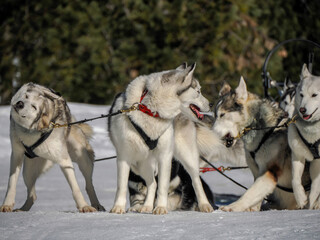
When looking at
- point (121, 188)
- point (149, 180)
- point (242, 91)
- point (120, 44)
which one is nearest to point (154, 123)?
point (121, 188)

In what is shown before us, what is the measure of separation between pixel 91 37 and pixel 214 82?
4322 millimetres

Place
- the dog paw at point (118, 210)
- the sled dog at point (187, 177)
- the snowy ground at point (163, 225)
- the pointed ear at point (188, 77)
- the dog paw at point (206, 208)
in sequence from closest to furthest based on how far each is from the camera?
→ the snowy ground at point (163, 225) → the dog paw at point (118, 210) → the pointed ear at point (188, 77) → the dog paw at point (206, 208) → the sled dog at point (187, 177)

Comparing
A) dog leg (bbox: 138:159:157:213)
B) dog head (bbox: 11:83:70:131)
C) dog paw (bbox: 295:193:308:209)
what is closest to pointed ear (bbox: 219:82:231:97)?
dog leg (bbox: 138:159:157:213)

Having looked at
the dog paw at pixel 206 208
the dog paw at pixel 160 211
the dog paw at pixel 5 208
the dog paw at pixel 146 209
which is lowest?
the dog paw at pixel 206 208

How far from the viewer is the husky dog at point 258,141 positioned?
498cm

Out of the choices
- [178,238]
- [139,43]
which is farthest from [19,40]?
[178,238]

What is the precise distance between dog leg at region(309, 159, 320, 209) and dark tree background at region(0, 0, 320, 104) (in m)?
12.9

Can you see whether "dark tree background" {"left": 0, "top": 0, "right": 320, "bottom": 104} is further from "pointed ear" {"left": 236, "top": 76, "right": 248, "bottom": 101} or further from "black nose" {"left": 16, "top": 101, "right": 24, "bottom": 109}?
"black nose" {"left": 16, "top": 101, "right": 24, "bottom": 109}

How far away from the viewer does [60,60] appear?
1812cm

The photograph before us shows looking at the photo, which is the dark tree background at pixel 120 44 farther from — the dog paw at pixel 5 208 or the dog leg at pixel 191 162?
the dog paw at pixel 5 208

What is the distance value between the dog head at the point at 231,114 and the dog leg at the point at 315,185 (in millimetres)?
977

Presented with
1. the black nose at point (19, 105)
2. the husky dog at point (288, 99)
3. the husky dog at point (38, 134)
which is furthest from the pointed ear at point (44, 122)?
the husky dog at point (288, 99)

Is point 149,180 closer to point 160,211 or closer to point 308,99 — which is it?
point 160,211

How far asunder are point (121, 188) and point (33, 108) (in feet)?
3.52
